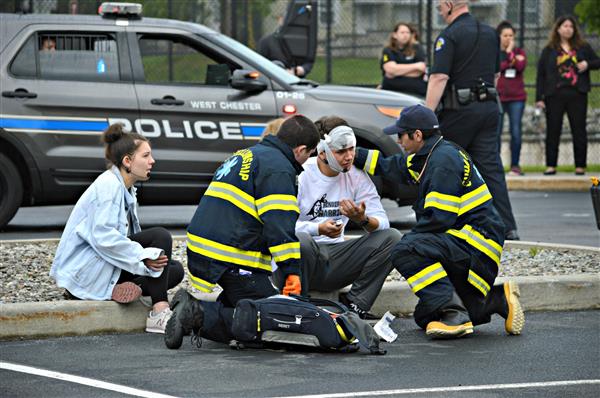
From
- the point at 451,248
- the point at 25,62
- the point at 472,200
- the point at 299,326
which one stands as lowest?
the point at 299,326

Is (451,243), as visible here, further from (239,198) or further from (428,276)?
(239,198)

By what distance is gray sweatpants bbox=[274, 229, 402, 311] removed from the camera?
777cm

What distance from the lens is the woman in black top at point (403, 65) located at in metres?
15.2

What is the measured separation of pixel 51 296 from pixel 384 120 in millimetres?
4390

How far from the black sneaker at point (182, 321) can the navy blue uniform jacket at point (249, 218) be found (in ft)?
0.61

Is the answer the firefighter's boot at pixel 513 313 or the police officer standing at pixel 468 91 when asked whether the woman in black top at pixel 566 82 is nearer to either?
the police officer standing at pixel 468 91

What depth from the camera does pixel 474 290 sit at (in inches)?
297

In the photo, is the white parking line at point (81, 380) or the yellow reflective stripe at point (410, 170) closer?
the white parking line at point (81, 380)

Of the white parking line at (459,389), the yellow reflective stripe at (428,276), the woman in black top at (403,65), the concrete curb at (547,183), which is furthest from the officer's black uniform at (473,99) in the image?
the concrete curb at (547,183)

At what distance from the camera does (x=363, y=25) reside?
21.3m

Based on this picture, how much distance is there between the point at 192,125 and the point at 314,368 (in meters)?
5.22

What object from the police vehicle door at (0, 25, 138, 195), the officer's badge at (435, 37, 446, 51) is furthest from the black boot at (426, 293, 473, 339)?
the police vehicle door at (0, 25, 138, 195)

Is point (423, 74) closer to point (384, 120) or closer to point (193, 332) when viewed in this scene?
point (384, 120)

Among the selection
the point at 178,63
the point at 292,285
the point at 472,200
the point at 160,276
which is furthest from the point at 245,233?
the point at 178,63
